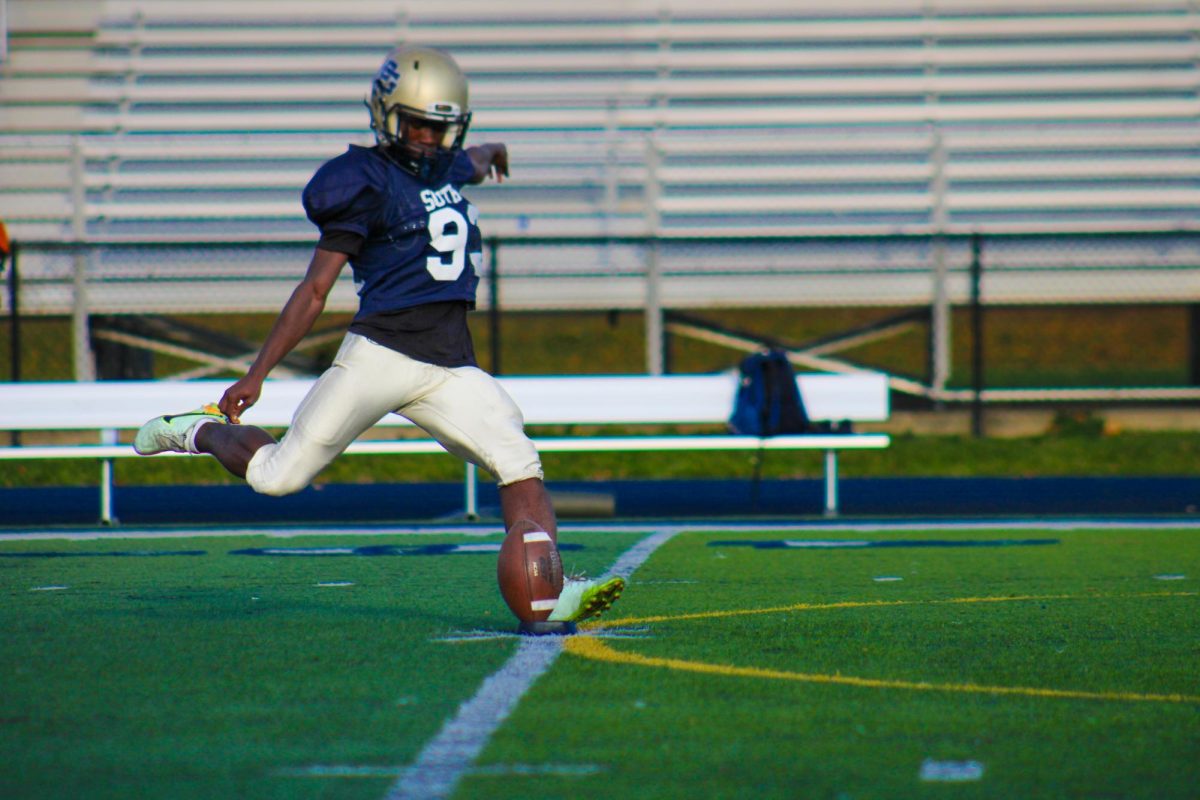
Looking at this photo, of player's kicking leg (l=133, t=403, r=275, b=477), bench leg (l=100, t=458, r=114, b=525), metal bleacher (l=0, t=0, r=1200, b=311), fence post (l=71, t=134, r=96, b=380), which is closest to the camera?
player's kicking leg (l=133, t=403, r=275, b=477)

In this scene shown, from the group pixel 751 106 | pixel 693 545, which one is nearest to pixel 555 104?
pixel 751 106

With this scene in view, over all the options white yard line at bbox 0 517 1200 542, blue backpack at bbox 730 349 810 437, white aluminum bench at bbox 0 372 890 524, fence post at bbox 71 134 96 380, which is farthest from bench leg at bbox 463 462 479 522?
fence post at bbox 71 134 96 380

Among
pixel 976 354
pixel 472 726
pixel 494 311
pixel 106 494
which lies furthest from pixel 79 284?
pixel 472 726

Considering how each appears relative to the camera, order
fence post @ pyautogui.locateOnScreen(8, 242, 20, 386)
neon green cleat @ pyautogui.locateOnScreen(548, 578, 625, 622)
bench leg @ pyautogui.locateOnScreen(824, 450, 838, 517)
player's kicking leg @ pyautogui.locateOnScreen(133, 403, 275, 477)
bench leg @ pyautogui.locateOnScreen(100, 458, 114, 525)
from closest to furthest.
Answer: neon green cleat @ pyautogui.locateOnScreen(548, 578, 625, 622), player's kicking leg @ pyautogui.locateOnScreen(133, 403, 275, 477), bench leg @ pyautogui.locateOnScreen(100, 458, 114, 525), bench leg @ pyautogui.locateOnScreen(824, 450, 838, 517), fence post @ pyautogui.locateOnScreen(8, 242, 20, 386)

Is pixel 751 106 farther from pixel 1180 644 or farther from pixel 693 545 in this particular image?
pixel 1180 644

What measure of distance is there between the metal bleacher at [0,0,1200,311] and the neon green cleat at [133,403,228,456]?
9.92 m

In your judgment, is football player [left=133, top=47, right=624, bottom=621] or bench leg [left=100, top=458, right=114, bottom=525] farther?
bench leg [left=100, top=458, right=114, bottom=525]

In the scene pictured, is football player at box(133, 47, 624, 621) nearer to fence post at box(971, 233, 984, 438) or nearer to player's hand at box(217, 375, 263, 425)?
player's hand at box(217, 375, 263, 425)

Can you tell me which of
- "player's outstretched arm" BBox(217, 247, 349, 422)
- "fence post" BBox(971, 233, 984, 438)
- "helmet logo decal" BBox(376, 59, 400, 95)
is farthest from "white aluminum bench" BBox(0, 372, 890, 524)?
"helmet logo decal" BBox(376, 59, 400, 95)

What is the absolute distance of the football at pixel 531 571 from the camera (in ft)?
15.3

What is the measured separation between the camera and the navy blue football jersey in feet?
14.9

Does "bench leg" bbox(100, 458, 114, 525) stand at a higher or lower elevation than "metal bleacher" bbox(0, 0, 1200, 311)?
lower

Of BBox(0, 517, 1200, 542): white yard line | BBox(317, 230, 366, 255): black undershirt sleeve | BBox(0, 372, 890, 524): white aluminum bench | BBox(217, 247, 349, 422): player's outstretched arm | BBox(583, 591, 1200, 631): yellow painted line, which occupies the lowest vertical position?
BBox(0, 517, 1200, 542): white yard line

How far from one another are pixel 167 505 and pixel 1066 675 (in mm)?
7406
